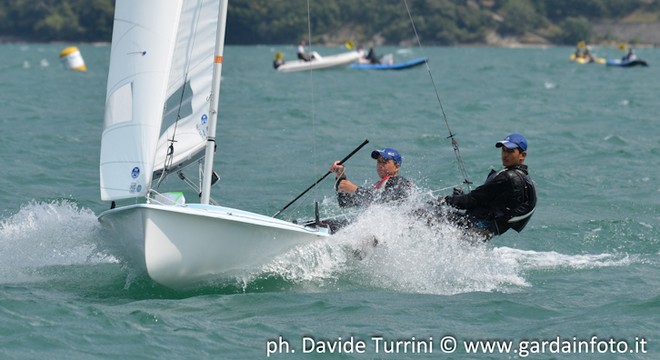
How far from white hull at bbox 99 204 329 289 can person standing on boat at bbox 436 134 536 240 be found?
1361 mm

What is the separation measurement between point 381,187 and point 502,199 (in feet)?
3.15

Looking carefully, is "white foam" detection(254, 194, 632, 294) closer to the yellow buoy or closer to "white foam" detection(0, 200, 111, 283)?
"white foam" detection(0, 200, 111, 283)

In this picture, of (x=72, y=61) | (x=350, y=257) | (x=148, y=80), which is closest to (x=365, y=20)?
(x=72, y=61)

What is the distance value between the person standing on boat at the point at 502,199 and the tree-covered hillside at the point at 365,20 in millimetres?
94826

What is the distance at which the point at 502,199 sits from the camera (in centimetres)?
942

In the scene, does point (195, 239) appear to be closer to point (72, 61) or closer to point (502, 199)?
point (502, 199)

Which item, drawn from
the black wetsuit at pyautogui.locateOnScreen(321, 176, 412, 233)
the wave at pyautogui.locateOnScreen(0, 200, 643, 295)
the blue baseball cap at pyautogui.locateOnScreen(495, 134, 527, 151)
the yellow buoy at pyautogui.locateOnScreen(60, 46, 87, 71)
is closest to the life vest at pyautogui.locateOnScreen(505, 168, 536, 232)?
the blue baseball cap at pyautogui.locateOnScreen(495, 134, 527, 151)

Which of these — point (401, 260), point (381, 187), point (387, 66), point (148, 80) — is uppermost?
point (387, 66)

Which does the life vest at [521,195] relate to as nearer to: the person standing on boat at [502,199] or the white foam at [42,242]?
the person standing on boat at [502,199]

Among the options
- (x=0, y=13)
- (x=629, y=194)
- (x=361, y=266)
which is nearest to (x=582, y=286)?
(x=361, y=266)

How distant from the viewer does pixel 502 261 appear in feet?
33.5

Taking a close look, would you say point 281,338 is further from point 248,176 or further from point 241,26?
point 241,26

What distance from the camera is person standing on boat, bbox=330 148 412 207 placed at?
9.47 m

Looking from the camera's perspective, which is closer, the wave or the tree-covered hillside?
the wave
